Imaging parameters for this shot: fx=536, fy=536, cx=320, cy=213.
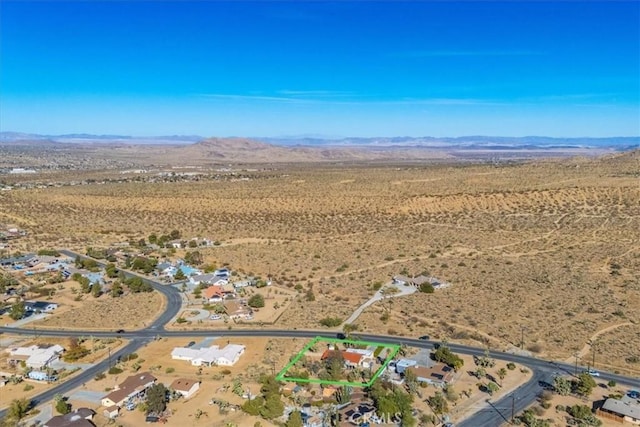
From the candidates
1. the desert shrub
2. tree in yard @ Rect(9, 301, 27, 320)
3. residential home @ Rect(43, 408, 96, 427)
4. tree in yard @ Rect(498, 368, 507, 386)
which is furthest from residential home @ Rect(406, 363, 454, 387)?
tree in yard @ Rect(9, 301, 27, 320)

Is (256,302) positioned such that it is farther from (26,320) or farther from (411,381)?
(26,320)

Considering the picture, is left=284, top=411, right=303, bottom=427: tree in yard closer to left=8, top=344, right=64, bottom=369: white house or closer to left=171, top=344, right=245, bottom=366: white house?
left=171, top=344, right=245, bottom=366: white house

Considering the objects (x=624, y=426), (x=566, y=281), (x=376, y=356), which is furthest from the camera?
(x=566, y=281)

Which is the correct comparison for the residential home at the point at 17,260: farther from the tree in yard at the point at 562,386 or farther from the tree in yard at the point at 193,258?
the tree in yard at the point at 562,386

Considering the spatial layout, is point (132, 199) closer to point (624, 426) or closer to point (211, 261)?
point (211, 261)

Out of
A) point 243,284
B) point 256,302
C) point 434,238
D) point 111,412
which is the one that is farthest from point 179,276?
point 434,238

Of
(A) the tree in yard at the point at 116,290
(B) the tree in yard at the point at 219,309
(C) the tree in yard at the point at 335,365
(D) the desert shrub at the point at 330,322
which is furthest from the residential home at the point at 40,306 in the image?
(C) the tree in yard at the point at 335,365

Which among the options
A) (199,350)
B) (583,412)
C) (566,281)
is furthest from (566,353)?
(199,350)
